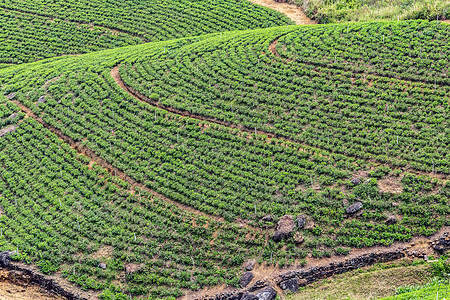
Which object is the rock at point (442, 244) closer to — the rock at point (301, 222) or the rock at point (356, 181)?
the rock at point (356, 181)

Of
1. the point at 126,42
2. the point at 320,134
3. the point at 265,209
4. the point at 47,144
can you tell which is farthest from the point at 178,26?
the point at 265,209

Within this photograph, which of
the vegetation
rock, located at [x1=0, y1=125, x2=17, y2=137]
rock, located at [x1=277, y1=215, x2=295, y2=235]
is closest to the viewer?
rock, located at [x1=277, y1=215, x2=295, y2=235]

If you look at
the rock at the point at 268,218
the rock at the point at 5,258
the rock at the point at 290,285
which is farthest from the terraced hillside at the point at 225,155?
the rock at the point at 290,285

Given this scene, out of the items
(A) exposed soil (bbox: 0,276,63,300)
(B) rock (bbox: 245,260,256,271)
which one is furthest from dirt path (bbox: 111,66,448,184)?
(A) exposed soil (bbox: 0,276,63,300)

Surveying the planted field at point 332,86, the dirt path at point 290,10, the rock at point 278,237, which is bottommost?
the rock at point 278,237

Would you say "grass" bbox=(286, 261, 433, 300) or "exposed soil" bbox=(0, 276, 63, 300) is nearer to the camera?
"grass" bbox=(286, 261, 433, 300)

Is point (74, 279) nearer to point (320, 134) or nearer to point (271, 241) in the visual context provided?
point (271, 241)

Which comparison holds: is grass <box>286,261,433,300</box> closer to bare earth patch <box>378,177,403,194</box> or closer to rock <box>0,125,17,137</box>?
bare earth patch <box>378,177,403,194</box>

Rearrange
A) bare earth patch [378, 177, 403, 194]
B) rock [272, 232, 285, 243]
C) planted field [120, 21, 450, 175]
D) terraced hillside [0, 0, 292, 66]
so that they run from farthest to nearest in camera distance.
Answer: terraced hillside [0, 0, 292, 66], planted field [120, 21, 450, 175], bare earth patch [378, 177, 403, 194], rock [272, 232, 285, 243]
